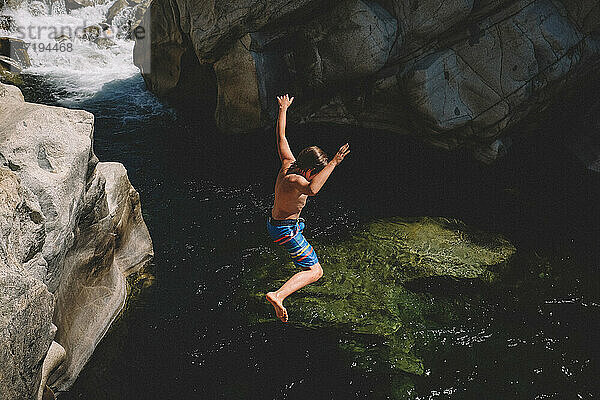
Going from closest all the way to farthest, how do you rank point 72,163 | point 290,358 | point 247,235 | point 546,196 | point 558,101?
point 72,163 < point 290,358 < point 247,235 < point 546,196 < point 558,101

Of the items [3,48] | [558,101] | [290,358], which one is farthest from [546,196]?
[3,48]

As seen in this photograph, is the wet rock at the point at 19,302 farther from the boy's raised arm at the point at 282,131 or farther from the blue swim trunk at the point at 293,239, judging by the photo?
the boy's raised arm at the point at 282,131

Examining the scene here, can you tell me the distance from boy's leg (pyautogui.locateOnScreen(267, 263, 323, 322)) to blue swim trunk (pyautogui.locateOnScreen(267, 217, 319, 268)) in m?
0.10

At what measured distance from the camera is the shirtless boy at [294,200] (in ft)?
16.5

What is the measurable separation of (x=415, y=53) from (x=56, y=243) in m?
8.17

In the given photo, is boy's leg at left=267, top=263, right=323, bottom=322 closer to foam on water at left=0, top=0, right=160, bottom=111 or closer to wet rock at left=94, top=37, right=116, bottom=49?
foam on water at left=0, top=0, right=160, bottom=111

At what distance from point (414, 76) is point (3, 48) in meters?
11.8

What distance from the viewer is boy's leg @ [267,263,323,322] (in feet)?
A: 16.9

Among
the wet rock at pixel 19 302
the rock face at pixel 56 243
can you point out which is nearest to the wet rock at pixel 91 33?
the rock face at pixel 56 243

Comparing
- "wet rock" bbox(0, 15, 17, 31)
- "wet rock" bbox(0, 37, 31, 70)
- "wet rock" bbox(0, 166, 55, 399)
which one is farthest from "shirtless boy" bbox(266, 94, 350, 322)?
"wet rock" bbox(0, 15, 17, 31)

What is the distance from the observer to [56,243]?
4656mm

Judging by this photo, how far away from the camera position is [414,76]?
33.9ft

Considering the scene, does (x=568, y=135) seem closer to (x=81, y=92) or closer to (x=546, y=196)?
(x=546, y=196)

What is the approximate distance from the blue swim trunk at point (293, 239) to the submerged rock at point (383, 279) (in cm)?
113
